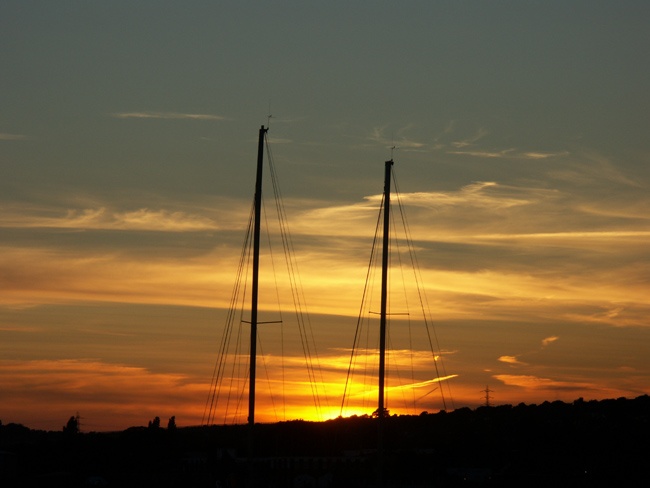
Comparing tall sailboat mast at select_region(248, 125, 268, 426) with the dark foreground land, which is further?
the dark foreground land

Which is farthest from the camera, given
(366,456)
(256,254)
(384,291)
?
(366,456)

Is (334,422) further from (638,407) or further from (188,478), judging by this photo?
(188,478)

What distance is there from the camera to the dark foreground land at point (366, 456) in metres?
71.1

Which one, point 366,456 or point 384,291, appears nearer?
point 384,291

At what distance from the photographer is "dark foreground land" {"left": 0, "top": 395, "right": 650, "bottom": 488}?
71.1 meters

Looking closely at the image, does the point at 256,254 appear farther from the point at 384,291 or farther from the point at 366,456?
the point at 366,456

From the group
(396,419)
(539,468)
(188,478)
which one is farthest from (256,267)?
(396,419)

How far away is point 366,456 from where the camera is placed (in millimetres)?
87500

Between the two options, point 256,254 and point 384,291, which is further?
point 384,291

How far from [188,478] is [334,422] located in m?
78.8

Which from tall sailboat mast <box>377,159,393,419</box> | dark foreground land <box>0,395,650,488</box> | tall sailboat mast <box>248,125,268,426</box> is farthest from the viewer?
dark foreground land <box>0,395,650,488</box>

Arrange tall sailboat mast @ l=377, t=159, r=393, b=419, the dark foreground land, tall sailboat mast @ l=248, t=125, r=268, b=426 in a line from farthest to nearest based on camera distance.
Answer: the dark foreground land
tall sailboat mast @ l=377, t=159, r=393, b=419
tall sailboat mast @ l=248, t=125, r=268, b=426

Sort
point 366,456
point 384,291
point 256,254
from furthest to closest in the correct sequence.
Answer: point 366,456, point 384,291, point 256,254

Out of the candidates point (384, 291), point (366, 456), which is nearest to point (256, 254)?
point (384, 291)
